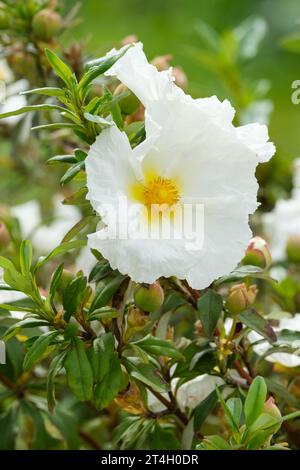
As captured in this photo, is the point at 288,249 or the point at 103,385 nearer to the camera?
the point at 103,385

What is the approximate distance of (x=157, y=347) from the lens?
767 mm

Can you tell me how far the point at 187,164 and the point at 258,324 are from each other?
0.53 ft

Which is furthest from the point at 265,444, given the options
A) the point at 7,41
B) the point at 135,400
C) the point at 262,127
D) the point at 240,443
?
the point at 7,41

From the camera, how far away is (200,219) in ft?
2.40

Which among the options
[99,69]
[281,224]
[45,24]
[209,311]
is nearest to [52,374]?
→ [209,311]

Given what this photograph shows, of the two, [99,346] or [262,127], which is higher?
[262,127]

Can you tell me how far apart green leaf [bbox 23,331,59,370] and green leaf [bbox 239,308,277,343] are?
171 mm

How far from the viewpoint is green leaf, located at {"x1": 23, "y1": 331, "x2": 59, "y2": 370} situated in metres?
0.73

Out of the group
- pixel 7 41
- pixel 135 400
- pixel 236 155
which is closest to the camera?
pixel 236 155

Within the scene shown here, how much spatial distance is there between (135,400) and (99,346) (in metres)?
0.09

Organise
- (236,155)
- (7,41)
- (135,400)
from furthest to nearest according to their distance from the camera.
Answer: (7,41) → (135,400) → (236,155)

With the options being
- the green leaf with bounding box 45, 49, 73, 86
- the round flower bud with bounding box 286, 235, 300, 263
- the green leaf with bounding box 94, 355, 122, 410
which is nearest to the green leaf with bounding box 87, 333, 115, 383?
the green leaf with bounding box 94, 355, 122, 410

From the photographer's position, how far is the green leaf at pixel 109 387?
747mm

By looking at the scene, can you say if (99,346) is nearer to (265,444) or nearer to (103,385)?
(103,385)
